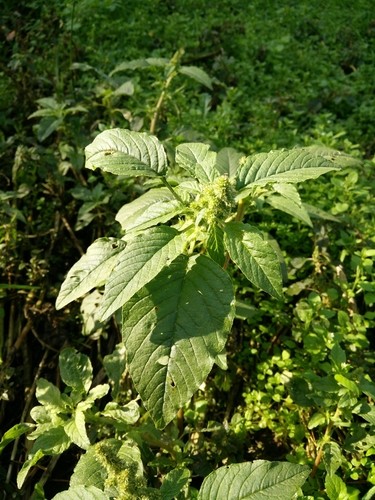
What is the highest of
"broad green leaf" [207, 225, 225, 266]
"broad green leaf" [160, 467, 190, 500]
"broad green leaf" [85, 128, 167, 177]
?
"broad green leaf" [85, 128, 167, 177]

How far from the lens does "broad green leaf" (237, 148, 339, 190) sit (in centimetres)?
135

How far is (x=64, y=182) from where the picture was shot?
258 cm

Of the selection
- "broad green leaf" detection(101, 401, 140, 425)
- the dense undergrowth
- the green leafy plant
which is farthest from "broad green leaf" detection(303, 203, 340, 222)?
"broad green leaf" detection(101, 401, 140, 425)

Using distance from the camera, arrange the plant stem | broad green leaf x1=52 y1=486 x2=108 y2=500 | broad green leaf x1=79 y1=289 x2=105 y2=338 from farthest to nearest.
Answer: the plant stem, broad green leaf x1=79 y1=289 x2=105 y2=338, broad green leaf x1=52 y1=486 x2=108 y2=500

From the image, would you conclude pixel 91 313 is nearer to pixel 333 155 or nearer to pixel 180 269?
pixel 180 269

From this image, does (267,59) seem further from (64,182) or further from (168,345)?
(168,345)

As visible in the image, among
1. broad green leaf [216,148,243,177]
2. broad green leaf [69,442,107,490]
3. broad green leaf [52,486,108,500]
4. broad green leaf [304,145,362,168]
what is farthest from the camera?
broad green leaf [216,148,243,177]

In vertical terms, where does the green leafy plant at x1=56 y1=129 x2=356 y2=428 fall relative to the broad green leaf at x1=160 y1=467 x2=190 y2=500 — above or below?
above

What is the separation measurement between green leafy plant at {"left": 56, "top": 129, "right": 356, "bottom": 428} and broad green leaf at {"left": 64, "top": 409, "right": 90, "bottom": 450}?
0.93 ft

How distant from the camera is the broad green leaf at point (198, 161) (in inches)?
56.2

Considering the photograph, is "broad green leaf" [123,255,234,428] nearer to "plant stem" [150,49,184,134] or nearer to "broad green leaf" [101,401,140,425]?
"broad green leaf" [101,401,140,425]

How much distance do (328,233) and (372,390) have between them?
0.88 metres

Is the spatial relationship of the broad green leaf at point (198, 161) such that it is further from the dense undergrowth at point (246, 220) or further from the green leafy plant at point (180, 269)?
the dense undergrowth at point (246, 220)

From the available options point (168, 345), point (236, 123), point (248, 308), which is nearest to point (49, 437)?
point (168, 345)
